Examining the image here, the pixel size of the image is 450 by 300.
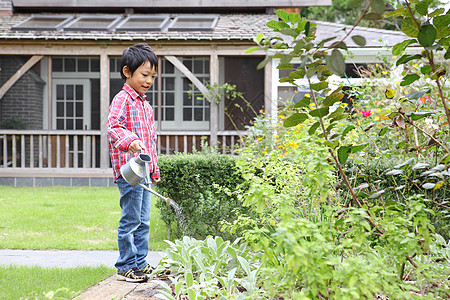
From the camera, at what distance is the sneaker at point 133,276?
3.01 meters

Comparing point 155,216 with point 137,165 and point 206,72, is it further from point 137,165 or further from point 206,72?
point 206,72

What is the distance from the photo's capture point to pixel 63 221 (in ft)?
18.5

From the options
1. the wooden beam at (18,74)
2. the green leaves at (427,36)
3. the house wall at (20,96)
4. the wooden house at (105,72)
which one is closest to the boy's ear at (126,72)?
the green leaves at (427,36)

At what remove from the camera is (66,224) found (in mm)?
5504

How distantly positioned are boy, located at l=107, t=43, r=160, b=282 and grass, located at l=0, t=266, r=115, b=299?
0.24 meters

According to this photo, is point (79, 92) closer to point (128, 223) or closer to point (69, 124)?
point (69, 124)

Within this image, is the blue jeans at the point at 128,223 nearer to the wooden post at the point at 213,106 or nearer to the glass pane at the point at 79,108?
the wooden post at the point at 213,106

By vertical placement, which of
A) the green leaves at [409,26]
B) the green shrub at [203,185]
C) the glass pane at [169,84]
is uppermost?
the glass pane at [169,84]

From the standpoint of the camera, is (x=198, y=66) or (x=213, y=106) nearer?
(x=213, y=106)

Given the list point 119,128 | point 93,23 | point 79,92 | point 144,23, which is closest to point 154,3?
point 144,23

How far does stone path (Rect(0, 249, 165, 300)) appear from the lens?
268 centimetres

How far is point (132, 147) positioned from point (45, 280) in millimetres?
1062

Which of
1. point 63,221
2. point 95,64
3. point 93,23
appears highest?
point 93,23

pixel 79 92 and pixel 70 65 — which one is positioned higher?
pixel 70 65
